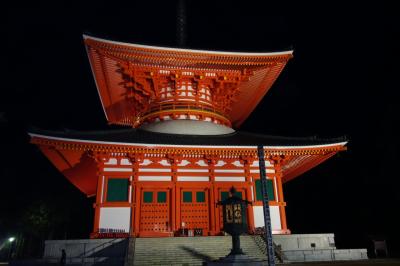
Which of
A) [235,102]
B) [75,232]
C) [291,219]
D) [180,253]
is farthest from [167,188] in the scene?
[75,232]

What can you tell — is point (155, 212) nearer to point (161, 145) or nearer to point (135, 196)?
point (135, 196)

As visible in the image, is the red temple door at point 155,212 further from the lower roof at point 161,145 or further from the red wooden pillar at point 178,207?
the lower roof at point 161,145

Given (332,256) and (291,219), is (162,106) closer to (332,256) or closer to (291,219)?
(332,256)

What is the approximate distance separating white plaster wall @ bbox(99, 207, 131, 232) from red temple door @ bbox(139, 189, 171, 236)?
82 cm

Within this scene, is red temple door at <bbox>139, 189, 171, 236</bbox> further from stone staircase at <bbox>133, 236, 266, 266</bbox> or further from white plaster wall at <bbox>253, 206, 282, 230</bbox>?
white plaster wall at <bbox>253, 206, 282, 230</bbox>

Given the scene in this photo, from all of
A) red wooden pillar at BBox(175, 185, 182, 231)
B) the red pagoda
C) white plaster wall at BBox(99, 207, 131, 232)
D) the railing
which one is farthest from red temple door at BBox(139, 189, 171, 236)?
the railing

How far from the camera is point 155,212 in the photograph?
1686cm

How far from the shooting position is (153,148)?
16031mm

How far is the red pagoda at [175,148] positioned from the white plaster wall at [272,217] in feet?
0.19

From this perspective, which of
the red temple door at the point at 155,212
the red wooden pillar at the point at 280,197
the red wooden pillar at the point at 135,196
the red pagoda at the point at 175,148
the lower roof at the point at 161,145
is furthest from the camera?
the red wooden pillar at the point at 280,197

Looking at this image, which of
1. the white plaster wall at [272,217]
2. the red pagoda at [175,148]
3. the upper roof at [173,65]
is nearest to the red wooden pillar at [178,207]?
the red pagoda at [175,148]

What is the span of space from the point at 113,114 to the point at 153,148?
41.6 ft

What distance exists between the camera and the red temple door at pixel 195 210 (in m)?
17.0

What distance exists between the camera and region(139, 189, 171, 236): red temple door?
1647cm
